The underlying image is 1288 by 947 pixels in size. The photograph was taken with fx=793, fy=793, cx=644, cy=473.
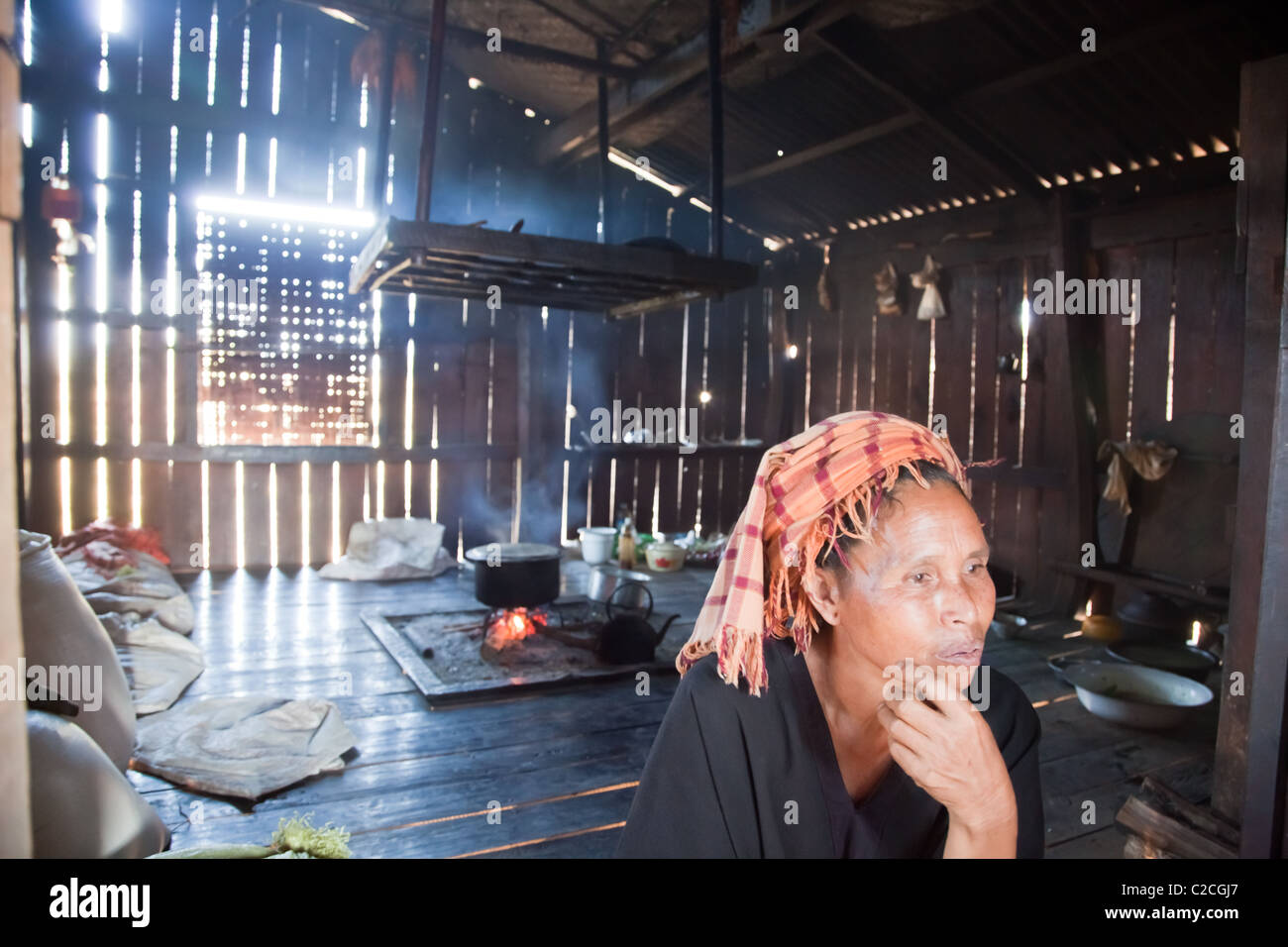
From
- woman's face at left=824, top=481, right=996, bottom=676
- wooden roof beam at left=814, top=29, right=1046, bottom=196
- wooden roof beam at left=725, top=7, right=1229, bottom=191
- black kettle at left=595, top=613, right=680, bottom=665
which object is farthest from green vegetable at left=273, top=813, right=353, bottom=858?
wooden roof beam at left=725, top=7, right=1229, bottom=191

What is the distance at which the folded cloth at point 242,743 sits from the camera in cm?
344

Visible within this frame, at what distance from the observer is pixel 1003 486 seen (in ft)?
24.1

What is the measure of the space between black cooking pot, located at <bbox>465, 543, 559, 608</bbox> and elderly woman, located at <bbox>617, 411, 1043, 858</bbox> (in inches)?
145

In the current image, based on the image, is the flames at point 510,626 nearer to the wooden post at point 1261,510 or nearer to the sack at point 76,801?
the sack at point 76,801

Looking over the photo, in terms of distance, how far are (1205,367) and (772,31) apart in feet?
12.7

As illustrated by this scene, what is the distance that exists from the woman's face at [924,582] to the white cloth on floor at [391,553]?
21.4 feet

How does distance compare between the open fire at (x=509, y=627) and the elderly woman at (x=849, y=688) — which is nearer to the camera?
the elderly woman at (x=849, y=688)

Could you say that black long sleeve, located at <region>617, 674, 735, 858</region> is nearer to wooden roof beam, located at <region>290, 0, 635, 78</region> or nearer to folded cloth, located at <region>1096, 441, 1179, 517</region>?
wooden roof beam, located at <region>290, 0, 635, 78</region>

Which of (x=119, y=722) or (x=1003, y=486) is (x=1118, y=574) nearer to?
(x=1003, y=486)

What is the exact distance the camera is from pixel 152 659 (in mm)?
4570

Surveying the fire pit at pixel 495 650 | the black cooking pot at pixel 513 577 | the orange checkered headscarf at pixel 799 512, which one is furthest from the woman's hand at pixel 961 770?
the black cooking pot at pixel 513 577

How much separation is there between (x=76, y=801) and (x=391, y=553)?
546cm

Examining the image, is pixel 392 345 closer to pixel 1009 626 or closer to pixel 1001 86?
pixel 1001 86

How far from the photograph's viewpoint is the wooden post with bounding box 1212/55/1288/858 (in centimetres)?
193
